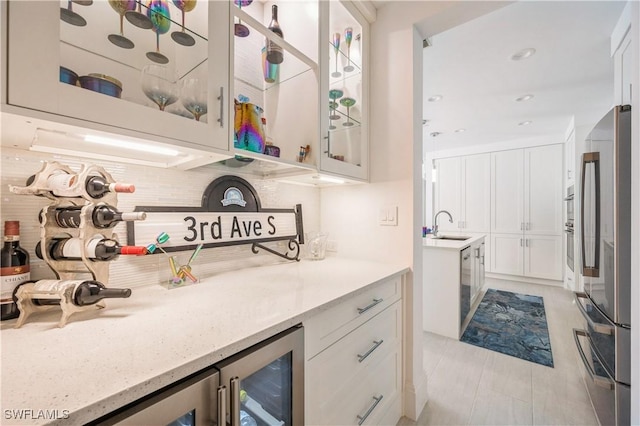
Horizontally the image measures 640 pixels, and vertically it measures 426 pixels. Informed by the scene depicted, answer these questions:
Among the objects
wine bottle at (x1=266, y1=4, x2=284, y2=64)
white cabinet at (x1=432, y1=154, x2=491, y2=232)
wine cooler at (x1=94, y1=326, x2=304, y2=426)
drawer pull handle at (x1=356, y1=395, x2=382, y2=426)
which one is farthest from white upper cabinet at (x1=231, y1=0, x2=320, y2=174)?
white cabinet at (x1=432, y1=154, x2=491, y2=232)

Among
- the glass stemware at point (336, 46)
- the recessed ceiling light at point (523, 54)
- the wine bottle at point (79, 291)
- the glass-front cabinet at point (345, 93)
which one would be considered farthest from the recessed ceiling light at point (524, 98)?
the wine bottle at point (79, 291)

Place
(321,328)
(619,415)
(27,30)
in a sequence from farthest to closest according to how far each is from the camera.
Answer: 1. (619,415)
2. (321,328)
3. (27,30)

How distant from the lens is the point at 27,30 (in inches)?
23.1

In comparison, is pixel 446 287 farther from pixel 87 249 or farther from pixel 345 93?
pixel 87 249

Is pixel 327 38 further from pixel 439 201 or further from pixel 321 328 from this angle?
pixel 439 201

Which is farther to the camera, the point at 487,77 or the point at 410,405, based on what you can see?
the point at 487,77

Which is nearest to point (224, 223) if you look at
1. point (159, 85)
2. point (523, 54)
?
point (159, 85)

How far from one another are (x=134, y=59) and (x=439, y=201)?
5.84 m

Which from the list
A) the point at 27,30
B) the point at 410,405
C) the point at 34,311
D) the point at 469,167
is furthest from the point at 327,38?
the point at 469,167

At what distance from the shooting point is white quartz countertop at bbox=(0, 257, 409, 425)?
442mm

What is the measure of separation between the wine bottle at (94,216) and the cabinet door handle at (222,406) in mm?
540

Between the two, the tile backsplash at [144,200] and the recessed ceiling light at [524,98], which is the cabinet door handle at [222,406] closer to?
the tile backsplash at [144,200]

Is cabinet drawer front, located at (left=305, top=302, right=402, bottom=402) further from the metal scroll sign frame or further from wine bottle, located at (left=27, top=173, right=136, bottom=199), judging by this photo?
wine bottle, located at (left=27, top=173, right=136, bottom=199)

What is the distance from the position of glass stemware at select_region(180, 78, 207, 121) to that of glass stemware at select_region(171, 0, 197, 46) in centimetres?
14
